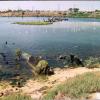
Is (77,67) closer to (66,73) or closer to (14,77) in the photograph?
(66,73)

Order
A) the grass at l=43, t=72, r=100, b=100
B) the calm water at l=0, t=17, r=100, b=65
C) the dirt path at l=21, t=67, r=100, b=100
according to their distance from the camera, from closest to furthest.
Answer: the grass at l=43, t=72, r=100, b=100 < the dirt path at l=21, t=67, r=100, b=100 < the calm water at l=0, t=17, r=100, b=65

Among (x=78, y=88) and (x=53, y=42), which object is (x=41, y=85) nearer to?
(x=78, y=88)

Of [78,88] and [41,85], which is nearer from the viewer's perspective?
[78,88]

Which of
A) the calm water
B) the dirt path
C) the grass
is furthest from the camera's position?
the calm water

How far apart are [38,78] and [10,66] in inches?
304

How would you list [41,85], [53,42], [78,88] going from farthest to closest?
[53,42] → [41,85] → [78,88]

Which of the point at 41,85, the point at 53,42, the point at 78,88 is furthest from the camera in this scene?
the point at 53,42

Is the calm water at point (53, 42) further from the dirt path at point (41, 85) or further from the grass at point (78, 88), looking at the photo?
the grass at point (78, 88)

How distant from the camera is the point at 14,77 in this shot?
3047 centimetres

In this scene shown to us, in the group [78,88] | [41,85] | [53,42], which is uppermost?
[78,88]

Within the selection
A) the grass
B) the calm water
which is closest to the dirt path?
the grass

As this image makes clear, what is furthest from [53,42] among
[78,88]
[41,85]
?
[78,88]

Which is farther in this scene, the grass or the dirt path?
the dirt path

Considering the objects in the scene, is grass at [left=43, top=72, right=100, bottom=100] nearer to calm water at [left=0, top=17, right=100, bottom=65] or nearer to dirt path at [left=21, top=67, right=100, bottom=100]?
dirt path at [left=21, top=67, right=100, bottom=100]
